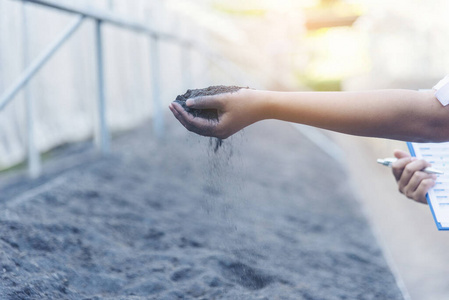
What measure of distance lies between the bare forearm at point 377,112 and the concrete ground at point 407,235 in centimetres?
192

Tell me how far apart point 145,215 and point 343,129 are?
172 cm

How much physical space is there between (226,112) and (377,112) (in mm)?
364

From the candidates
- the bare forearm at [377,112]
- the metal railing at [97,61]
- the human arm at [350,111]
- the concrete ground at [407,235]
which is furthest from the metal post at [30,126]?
the bare forearm at [377,112]

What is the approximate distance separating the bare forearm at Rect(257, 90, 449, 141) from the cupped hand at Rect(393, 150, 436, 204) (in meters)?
0.47

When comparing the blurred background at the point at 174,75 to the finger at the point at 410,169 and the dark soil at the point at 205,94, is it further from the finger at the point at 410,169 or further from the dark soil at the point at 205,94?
the dark soil at the point at 205,94

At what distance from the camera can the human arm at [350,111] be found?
4.03ft

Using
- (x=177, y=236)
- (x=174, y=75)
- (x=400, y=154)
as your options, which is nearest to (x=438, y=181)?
(x=400, y=154)

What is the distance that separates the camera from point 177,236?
254 cm

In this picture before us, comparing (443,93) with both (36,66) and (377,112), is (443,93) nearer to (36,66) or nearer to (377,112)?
(377,112)

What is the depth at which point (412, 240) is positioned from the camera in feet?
14.8

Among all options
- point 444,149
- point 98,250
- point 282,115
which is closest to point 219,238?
point 98,250

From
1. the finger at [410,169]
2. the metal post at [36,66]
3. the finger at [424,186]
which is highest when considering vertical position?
the metal post at [36,66]

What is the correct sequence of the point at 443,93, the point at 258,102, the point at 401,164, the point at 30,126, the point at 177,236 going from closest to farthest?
the point at 443,93 → the point at 258,102 → the point at 401,164 → the point at 177,236 → the point at 30,126

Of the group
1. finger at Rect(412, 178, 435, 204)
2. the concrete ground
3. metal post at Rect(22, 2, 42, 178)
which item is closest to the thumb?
finger at Rect(412, 178, 435, 204)
